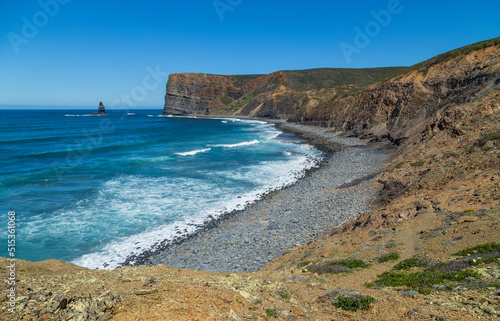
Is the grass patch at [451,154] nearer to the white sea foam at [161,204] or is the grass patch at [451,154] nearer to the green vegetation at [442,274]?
the green vegetation at [442,274]

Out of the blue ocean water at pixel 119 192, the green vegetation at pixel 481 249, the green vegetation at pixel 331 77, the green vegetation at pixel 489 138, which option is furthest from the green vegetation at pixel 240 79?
the green vegetation at pixel 481 249

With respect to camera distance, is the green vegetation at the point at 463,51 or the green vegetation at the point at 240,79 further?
the green vegetation at the point at 240,79

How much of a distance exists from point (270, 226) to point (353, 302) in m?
9.33

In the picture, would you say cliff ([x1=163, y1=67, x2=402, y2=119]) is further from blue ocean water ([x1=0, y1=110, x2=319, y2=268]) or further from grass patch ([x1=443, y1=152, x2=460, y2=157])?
grass patch ([x1=443, y1=152, x2=460, y2=157])

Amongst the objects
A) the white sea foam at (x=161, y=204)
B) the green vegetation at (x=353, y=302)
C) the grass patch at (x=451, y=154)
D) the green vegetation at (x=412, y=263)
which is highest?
the grass patch at (x=451, y=154)

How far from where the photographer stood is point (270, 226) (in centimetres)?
1565

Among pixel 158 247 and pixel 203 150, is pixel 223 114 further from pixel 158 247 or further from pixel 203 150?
pixel 158 247

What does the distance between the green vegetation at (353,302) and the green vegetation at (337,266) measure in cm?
191

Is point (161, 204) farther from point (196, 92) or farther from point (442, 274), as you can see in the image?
Result: point (196, 92)

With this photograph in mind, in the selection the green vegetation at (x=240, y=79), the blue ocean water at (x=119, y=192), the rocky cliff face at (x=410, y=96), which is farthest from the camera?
the green vegetation at (x=240, y=79)

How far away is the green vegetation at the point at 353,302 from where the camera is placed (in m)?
6.25

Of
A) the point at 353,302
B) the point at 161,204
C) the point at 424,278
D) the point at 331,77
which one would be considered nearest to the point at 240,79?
the point at 331,77

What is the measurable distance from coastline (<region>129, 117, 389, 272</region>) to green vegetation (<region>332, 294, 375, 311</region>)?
5383 millimetres

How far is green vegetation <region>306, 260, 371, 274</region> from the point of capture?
28.0 ft
